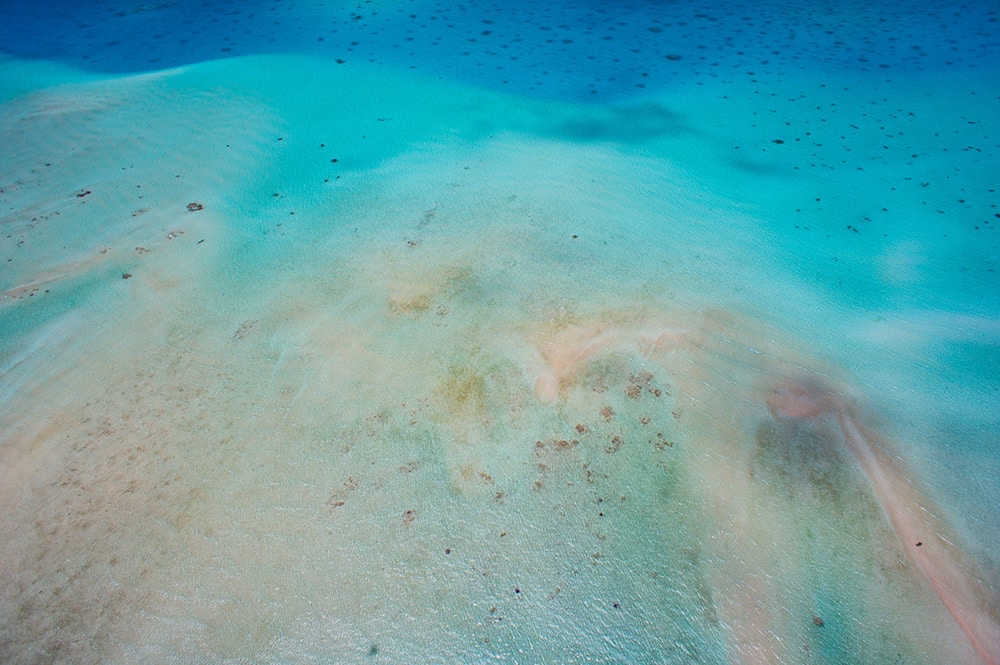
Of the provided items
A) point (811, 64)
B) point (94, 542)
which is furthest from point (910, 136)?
point (94, 542)

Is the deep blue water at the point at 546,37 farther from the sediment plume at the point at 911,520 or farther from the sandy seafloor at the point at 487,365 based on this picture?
the sediment plume at the point at 911,520

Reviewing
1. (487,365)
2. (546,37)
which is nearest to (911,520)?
(487,365)

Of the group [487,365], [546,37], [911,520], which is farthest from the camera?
[546,37]

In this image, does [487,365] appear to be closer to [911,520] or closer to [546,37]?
[911,520]

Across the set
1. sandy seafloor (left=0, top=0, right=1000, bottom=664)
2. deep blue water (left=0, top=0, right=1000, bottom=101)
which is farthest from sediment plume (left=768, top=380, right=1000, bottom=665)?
deep blue water (left=0, top=0, right=1000, bottom=101)

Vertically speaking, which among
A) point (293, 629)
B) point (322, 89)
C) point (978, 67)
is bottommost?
point (293, 629)

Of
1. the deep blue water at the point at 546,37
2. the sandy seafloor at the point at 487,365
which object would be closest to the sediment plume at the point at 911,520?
the sandy seafloor at the point at 487,365

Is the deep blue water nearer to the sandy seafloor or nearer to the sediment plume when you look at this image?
the sandy seafloor

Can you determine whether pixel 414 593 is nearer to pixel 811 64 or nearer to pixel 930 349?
pixel 930 349

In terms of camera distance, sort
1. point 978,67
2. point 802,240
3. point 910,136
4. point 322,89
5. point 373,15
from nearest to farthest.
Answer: point 802,240 < point 910,136 < point 322,89 < point 978,67 < point 373,15
